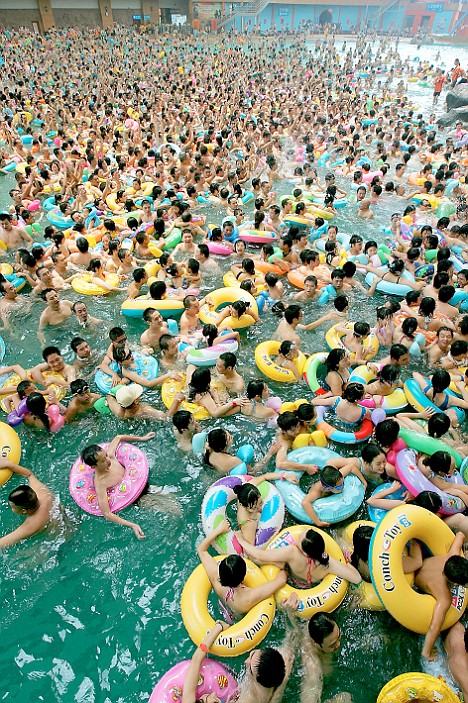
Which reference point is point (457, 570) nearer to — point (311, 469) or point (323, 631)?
point (323, 631)

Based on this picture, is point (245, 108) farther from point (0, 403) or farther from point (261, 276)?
point (0, 403)

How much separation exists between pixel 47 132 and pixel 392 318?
15.8 metres

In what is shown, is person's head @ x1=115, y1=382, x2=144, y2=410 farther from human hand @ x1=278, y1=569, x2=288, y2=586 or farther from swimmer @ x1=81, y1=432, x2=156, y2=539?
human hand @ x1=278, y1=569, x2=288, y2=586

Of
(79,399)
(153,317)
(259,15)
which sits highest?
(259,15)

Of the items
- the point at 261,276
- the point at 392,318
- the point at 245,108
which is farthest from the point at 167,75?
the point at 392,318

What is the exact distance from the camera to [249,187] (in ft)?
45.3

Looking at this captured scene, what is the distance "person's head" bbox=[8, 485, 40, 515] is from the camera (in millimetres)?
3988

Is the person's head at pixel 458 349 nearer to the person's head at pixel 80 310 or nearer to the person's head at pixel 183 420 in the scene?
the person's head at pixel 183 420

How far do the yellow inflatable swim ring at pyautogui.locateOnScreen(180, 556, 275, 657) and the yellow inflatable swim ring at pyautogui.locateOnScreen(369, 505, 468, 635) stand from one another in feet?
2.99

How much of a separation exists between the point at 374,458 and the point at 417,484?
44 cm

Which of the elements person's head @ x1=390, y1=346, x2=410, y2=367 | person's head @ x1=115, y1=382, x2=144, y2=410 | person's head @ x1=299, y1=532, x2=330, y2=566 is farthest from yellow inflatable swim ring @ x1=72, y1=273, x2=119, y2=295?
person's head @ x1=299, y1=532, x2=330, y2=566

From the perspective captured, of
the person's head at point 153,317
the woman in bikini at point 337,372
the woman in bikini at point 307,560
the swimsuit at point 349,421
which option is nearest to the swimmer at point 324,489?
the woman in bikini at point 307,560

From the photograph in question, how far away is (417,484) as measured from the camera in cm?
412

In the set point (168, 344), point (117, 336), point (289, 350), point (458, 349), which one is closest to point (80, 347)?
point (117, 336)
